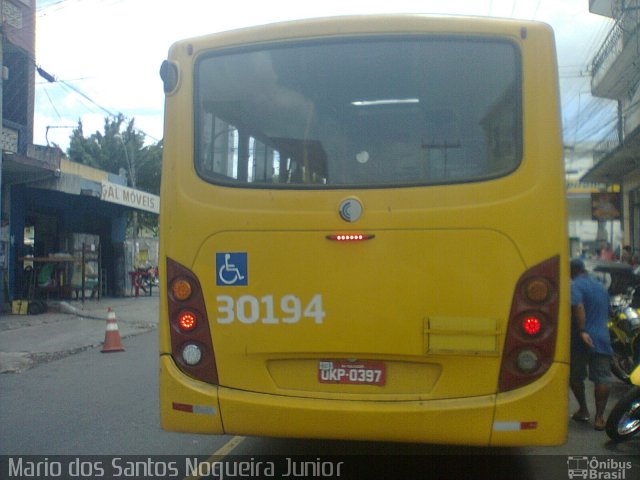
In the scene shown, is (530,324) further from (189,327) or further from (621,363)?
(621,363)

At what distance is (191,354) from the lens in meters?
4.94

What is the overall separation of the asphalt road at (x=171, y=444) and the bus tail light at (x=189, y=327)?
154cm

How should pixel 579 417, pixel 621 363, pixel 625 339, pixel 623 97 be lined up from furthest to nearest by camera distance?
pixel 623 97 < pixel 621 363 < pixel 625 339 < pixel 579 417

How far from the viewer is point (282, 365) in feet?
15.9

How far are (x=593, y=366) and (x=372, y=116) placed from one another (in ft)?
13.2

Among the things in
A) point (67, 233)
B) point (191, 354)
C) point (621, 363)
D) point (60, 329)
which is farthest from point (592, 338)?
point (67, 233)

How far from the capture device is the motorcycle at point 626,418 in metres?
6.47

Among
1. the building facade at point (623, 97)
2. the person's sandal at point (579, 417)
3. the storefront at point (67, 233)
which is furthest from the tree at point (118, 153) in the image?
the person's sandal at point (579, 417)

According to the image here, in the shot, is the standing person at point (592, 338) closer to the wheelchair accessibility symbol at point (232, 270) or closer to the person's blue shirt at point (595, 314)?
the person's blue shirt at point (595, 314)

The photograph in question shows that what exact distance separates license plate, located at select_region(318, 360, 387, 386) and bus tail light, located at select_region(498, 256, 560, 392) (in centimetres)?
73

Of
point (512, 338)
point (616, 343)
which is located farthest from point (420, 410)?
point (616, 343)

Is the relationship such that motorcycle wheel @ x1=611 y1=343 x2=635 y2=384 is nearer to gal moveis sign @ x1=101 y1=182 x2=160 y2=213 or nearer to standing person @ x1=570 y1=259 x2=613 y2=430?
standing person @ x1=570 y1=259 x2=613 y2=430

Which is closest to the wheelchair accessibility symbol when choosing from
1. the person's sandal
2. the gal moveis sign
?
the person's sandal

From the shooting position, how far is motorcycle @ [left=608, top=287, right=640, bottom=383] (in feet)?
29.7
